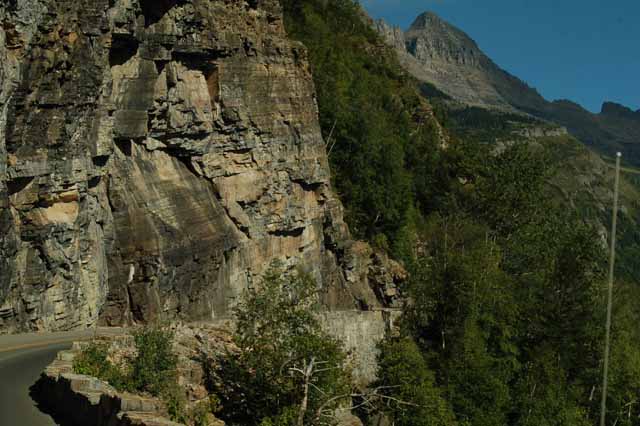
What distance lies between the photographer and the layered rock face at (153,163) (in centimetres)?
2569

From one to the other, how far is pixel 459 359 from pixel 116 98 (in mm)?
16278

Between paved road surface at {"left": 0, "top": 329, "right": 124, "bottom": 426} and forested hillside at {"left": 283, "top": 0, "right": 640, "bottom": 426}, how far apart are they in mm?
9033

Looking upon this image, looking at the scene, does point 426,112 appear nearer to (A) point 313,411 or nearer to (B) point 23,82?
(B) point 23,82

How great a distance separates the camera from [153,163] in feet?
109

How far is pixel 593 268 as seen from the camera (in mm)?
45688

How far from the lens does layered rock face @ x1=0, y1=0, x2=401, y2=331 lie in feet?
84.3

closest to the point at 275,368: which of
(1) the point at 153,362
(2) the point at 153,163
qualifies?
(1) the point at 153,362

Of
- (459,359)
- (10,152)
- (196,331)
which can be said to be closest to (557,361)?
(459,359)

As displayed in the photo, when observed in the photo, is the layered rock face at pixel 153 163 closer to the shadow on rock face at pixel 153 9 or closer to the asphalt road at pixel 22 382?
the shadow on rock face at pixel 153 9

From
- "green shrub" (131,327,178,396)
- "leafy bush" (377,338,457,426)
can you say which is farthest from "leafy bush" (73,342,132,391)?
"leafy bush" (377,338,457,426)

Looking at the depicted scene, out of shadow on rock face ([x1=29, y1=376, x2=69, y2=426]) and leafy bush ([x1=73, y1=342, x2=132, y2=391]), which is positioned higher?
leafy bush ([x1=73, y1=342, x2=132, y2=391])

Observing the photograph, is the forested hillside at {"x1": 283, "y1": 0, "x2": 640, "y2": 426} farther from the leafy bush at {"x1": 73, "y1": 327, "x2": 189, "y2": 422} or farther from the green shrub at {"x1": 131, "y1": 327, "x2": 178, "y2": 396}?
the leafy bush at {"x1": 73, "y1": 327, "x2": 189, "y2": 422}

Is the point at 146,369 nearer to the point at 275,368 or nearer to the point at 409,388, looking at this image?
the point at 275,368

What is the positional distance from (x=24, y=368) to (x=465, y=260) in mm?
22131
